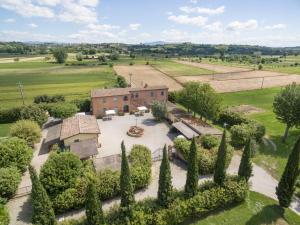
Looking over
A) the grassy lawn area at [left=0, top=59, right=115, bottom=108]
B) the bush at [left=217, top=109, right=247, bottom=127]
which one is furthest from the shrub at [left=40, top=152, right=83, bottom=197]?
the grassy lawn area at [left=0, top=59, right=115, bottom=108]

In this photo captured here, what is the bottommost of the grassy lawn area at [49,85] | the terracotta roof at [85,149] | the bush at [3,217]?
the grassy lawn area at [49,85]

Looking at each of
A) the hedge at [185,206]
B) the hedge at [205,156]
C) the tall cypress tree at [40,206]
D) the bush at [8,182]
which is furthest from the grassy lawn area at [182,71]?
the tall cypress tree at [40,206]

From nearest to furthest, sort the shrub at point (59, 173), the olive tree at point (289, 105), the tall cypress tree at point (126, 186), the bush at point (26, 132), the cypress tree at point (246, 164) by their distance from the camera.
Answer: the tall cypress tree at point (126, 186)
the cypress tree at point (246, 164)
the shrub at point (59, 173)
the olive tree at point (289, 105)
the bush at point (26, 132)

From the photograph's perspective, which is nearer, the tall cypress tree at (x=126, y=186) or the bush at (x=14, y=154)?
the tall cypress tree at (x=126, y=186)

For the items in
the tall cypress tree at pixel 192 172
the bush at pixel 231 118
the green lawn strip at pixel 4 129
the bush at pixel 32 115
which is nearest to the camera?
the tall cypress tree at pixel 192 172

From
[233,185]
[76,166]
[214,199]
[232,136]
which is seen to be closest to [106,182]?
[76,166]

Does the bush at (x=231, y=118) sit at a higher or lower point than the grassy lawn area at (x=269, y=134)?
higher

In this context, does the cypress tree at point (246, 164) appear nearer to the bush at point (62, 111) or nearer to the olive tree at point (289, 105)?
the olive tree at point (289, 105)

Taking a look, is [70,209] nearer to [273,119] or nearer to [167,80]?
[273,119]
